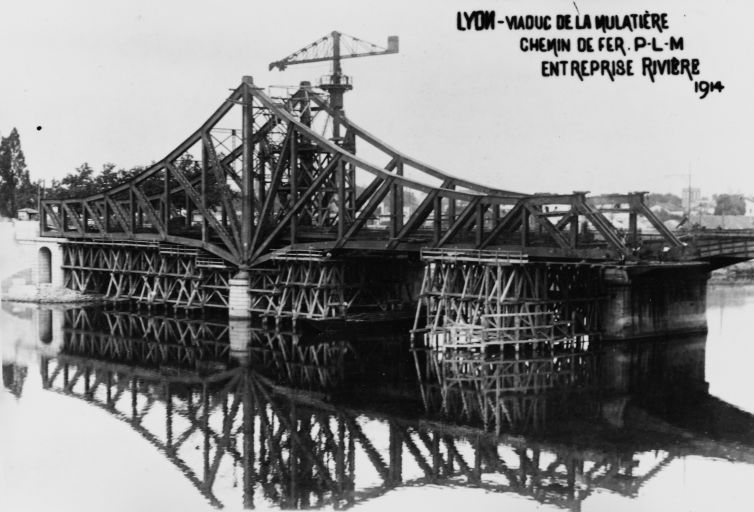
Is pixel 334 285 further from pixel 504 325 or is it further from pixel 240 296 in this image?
pixel 504 325

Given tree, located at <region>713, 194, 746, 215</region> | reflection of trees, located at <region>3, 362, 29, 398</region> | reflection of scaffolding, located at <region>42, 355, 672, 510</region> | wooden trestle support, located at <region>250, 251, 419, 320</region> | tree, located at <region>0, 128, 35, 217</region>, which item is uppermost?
tree, located at <region>0, 128, 35, 217</region>

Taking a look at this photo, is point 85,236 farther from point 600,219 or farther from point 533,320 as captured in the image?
point 600,219

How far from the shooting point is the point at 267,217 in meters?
53.5

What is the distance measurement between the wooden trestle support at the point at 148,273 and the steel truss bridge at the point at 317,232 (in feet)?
0.47

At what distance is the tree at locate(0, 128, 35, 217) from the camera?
102m

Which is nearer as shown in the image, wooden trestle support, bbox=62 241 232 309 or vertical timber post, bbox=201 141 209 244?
vertical timber post, bbox=201 141 209 244

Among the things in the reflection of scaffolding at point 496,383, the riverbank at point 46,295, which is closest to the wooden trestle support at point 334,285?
the reflection of scaffolding at point 496,383

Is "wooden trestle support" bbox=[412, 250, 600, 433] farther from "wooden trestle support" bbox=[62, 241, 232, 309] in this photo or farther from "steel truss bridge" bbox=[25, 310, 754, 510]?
"wooden trestle support" bbox=[62, 241, 232, 309]

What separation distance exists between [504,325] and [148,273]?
2871cm

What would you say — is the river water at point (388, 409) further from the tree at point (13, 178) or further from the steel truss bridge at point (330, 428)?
the tree at point (13, 178)

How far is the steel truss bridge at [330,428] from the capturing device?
913 inches

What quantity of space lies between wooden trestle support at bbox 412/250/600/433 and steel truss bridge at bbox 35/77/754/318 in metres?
1.01

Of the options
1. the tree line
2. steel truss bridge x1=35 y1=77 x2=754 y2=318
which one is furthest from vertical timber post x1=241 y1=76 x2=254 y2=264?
the tree line

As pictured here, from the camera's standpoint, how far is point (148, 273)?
61.2 metres
